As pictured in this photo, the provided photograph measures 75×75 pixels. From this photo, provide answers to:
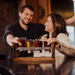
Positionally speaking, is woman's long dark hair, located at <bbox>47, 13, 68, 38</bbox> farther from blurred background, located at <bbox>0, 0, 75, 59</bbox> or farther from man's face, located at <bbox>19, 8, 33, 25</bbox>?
blurred background, located at <bbox>0, 0, 75, 59</bbox>

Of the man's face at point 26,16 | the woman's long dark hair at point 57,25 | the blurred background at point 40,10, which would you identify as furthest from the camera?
the blurred background at point 40,10

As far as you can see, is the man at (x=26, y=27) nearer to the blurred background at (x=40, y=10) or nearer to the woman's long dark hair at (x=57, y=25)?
the woman's long dark hair at (x=57, y=25)

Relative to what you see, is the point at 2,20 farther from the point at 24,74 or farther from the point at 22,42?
the point at 24,74

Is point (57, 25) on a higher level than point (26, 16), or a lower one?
lower

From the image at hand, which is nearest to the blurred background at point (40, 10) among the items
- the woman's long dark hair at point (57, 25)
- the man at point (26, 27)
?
the man at point (26, 27)

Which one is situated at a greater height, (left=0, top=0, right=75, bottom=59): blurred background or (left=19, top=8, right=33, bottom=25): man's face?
(left=0, top=0, right=75, bottom=59): blurred background

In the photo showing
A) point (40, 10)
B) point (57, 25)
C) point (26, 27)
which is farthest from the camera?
point (40, 10)

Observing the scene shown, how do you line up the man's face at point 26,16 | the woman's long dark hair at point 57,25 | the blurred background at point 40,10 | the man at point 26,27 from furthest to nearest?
the blurred background at point 40,10 < the man's face at point 26,16 < the man at point 26,27 < the woman's long dark hair at point 57,25

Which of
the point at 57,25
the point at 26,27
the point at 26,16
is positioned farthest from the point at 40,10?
the point at 57,25

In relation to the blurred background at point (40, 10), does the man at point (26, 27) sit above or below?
below

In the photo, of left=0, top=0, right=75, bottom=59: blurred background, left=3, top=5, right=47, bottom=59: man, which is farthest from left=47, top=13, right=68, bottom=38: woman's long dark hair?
left=0, top=0, right=75, bottom=59: blurred background

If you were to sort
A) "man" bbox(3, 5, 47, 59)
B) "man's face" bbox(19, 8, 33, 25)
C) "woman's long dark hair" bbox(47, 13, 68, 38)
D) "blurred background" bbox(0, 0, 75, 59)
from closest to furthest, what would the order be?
"woman's long dark hair" bbox(47, 13, 68, 38)
"man" bbox(3, 5, 47, 59)
"man's face" bbox(19, 8, 33, 25)
"blurred background" bbox(0, 0, 75, 59)

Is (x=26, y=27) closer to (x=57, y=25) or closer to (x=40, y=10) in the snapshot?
(x=57, y=25)

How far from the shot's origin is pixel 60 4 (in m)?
4.76
